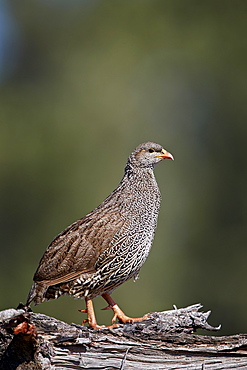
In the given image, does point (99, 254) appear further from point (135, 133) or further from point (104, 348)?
point (135, 133)

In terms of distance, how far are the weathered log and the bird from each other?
1146 millimetres

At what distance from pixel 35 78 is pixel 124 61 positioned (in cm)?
428

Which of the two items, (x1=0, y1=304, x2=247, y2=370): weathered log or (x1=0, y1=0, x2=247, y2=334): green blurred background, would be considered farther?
(x1=0, y1=0, x2=247, y2=334): green blurred background

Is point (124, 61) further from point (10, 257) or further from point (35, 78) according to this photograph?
point (10, 257)

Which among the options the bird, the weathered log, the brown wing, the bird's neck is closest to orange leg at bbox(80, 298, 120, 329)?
the bird

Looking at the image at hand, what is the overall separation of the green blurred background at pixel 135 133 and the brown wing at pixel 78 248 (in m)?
13.8

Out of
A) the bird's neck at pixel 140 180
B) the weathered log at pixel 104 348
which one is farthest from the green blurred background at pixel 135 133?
the weathered log at pixel 104 348

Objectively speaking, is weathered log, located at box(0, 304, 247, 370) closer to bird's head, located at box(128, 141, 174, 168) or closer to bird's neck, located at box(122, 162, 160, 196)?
bird's neck, located at box(122, 162, 160, 196)

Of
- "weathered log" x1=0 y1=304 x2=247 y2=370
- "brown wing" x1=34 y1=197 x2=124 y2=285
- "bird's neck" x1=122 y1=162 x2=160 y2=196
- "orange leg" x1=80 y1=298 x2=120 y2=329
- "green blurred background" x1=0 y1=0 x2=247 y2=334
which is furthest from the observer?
"green blurred background" x1=0 y1=0 x2=247 y2=334

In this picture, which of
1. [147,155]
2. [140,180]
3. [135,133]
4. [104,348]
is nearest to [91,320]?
→ [104,348]

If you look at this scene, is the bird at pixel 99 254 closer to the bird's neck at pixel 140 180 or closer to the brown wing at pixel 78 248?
the brown wing at pixel 78 248

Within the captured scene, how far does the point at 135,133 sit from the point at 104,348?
20482mm

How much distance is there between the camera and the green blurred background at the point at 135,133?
83.8 feet

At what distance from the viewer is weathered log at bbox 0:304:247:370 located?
627 cm
